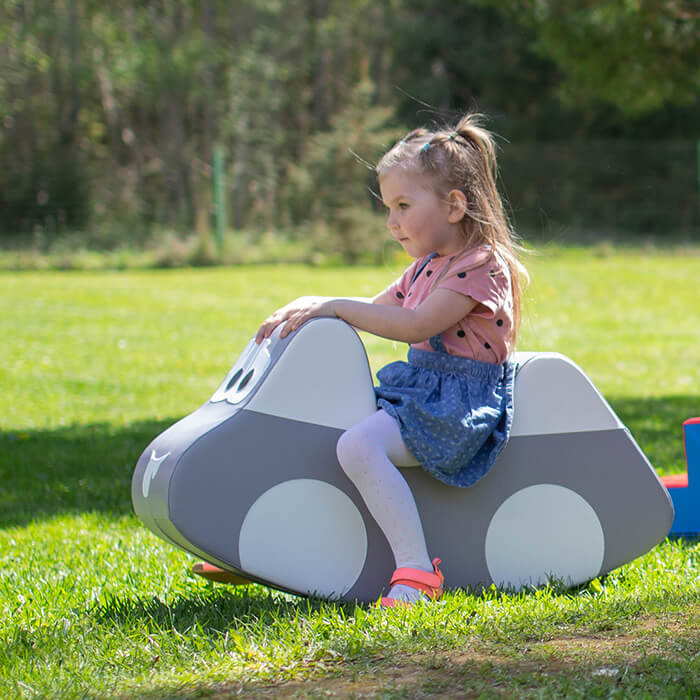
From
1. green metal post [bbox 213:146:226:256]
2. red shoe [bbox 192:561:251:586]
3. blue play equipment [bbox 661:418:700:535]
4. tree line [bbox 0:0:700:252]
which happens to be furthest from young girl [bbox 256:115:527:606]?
tree line [bbox 0:0:700:252]

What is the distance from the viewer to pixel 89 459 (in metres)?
5.51

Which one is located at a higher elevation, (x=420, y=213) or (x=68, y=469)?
(x=420, y=213)

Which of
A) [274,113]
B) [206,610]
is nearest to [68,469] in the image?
[206,610]

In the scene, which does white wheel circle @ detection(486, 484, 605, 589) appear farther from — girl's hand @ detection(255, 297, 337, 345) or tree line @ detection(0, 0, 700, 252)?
tree line @ detection(0, 0, 700, 252)

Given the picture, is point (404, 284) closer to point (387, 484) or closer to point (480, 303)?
point (480, 303)

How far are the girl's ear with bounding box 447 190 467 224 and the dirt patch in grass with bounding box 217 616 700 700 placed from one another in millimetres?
1303

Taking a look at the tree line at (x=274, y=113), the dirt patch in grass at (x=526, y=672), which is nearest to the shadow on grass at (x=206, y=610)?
the dirt patch in grass at (x=526, y=672)

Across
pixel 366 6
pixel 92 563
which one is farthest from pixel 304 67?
pixel 92 563

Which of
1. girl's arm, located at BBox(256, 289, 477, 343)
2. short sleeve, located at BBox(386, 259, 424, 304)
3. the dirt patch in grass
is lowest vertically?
the dirt patch in grass

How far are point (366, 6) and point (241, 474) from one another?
31425 mm

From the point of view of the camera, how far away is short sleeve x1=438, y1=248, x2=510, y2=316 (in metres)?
3.05

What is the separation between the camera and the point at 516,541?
3195 mm

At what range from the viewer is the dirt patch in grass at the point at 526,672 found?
2238 millimetres

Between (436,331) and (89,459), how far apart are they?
3.05 meters
